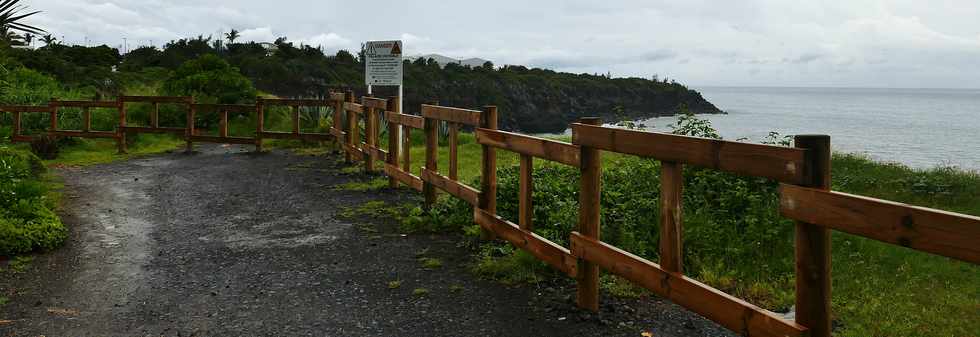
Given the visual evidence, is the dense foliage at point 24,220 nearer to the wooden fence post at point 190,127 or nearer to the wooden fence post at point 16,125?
the wooden fence post at point 190,127

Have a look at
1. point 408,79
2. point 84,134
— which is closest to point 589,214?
point 84,134

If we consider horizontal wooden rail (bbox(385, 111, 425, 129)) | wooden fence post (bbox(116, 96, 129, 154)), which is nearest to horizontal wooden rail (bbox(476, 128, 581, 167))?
horizontal wooden rail (bbox(385, 111, 425, 129))

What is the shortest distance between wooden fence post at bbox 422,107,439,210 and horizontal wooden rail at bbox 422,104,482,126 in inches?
4.3

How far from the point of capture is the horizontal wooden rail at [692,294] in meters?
3.46

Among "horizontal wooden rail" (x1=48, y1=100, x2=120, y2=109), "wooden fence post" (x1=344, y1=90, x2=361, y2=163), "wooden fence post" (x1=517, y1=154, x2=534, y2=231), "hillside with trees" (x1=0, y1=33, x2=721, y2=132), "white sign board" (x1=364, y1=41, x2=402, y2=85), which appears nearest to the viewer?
"wooden fence post" (x1=517, y1=154, x2=534, y2=231)

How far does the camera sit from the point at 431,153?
8391 millimetres

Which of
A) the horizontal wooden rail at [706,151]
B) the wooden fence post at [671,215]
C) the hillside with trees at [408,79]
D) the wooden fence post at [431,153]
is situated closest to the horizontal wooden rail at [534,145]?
the horizontal wooden rail at [706,151]

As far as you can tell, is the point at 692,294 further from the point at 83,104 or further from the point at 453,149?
the point at 83,104

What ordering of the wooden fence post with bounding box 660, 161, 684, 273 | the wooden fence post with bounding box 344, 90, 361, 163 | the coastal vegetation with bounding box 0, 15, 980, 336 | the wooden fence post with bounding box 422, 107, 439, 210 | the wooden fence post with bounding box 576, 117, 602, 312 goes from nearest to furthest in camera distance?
the wooden fence post with bounding box 660, 161, 684, 273, the wooden fence post with bounding box 576, 117, 602, 312, the coastal vegetation with bounding box 0, 15, 980, 336, the wooden fence post with bounding box 422, 107, 439, 210, the wooden fence post with bounding box 344, 90, 361, 163

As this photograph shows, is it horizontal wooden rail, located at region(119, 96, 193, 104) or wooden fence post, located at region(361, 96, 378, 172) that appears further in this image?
horizontal wooden rail, located at region(119, 96, 193, 104)

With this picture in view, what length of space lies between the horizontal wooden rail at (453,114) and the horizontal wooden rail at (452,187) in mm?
589

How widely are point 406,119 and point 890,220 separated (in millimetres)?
7057

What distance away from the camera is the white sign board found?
14281mm

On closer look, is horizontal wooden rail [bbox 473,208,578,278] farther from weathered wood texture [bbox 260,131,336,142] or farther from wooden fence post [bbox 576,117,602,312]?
weathered wood texture [bbox 260,131,336,142]
